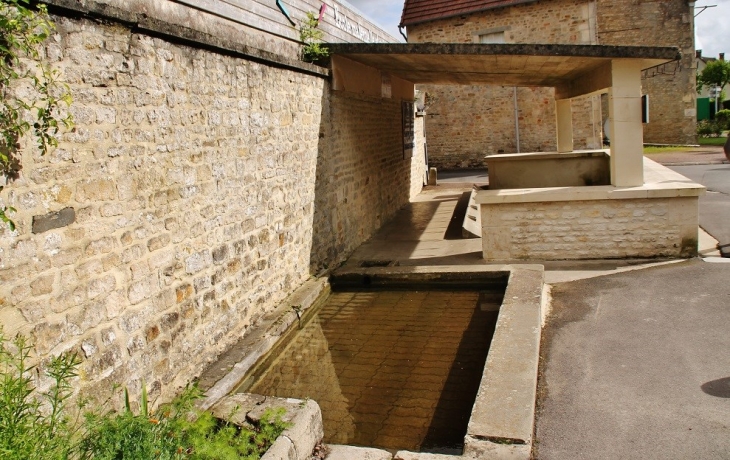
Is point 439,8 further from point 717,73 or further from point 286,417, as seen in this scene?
point 717,73

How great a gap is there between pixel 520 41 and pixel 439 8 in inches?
120

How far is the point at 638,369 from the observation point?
4.47 metres

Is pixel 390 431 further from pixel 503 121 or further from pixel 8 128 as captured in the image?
pixel 503 121

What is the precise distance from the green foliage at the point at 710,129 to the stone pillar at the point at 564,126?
22599 mm

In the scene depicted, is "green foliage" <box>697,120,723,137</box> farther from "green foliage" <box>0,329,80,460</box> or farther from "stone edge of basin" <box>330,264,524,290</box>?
"green foliage" <box>0,329,80,460</box>

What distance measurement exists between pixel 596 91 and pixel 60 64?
7065 mm

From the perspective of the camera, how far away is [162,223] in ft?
13.9

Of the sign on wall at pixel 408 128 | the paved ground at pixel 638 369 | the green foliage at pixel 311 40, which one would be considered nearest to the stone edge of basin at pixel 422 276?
the paved ground at pixel 638 369

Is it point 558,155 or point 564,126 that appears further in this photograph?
point 564,126

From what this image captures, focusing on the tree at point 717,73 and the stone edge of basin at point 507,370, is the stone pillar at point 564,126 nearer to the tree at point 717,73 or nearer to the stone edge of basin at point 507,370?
the stone edge of basin at point 507,370

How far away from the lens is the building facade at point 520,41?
1919 centimetres

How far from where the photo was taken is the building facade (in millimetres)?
19188

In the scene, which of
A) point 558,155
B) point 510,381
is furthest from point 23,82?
point 558,155

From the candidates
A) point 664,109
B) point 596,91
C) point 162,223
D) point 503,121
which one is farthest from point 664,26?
point 162,223
